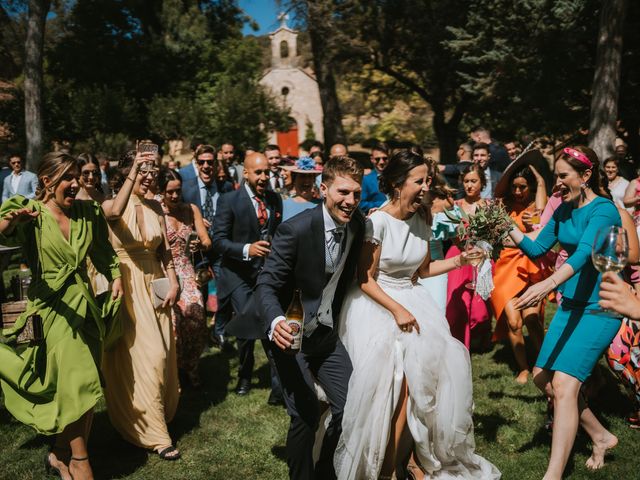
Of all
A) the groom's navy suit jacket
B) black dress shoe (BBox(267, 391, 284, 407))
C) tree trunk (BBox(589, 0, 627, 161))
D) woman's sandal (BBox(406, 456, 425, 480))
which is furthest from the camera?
tree trunk (BBox(589, 0, 627, 161))

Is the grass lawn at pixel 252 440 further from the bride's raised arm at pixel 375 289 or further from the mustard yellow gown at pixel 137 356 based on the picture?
the bride's raised arm at pixel 375 289

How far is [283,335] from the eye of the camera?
3.47 meters

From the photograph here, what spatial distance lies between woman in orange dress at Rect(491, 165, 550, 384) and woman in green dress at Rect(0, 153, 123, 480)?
414cm

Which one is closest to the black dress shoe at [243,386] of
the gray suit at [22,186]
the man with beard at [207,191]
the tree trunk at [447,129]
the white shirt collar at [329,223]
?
the man with beard at [207,191]

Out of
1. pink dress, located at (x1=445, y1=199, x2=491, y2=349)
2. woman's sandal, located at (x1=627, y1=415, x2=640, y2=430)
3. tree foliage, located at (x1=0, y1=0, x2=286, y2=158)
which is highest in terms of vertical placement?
tree foliage, located at (x1=0, y1=0, x2=286, y2=158)

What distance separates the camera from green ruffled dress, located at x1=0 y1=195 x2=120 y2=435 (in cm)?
418

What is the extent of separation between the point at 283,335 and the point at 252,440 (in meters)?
2.13

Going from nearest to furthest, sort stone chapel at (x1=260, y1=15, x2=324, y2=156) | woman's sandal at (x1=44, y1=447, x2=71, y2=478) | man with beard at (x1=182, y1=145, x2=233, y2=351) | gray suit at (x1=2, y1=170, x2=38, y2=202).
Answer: woman's sandal at (x1=44, y1=447, x2=71, y2=478) < man with beard at (x1=182, y1=145, x2=233, y2=351) < gray suit at (x1=2, y1=170, x2=38, y2=202) < stone chapel at (x1=260, y1=15, x2=324, y2=156)

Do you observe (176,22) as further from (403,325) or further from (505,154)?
(403,325)

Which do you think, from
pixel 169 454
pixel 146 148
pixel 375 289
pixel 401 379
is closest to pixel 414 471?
pixel 401 379

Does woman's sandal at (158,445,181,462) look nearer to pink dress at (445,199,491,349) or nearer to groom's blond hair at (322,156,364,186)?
groom's blond hair at (322,156,364,186)

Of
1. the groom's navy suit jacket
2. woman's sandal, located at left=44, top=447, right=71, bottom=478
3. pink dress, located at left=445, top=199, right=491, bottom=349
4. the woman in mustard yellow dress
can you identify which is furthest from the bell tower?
the groom's navy suit jacket

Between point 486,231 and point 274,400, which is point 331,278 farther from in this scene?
point 274,400

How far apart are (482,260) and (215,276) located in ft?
13.4
